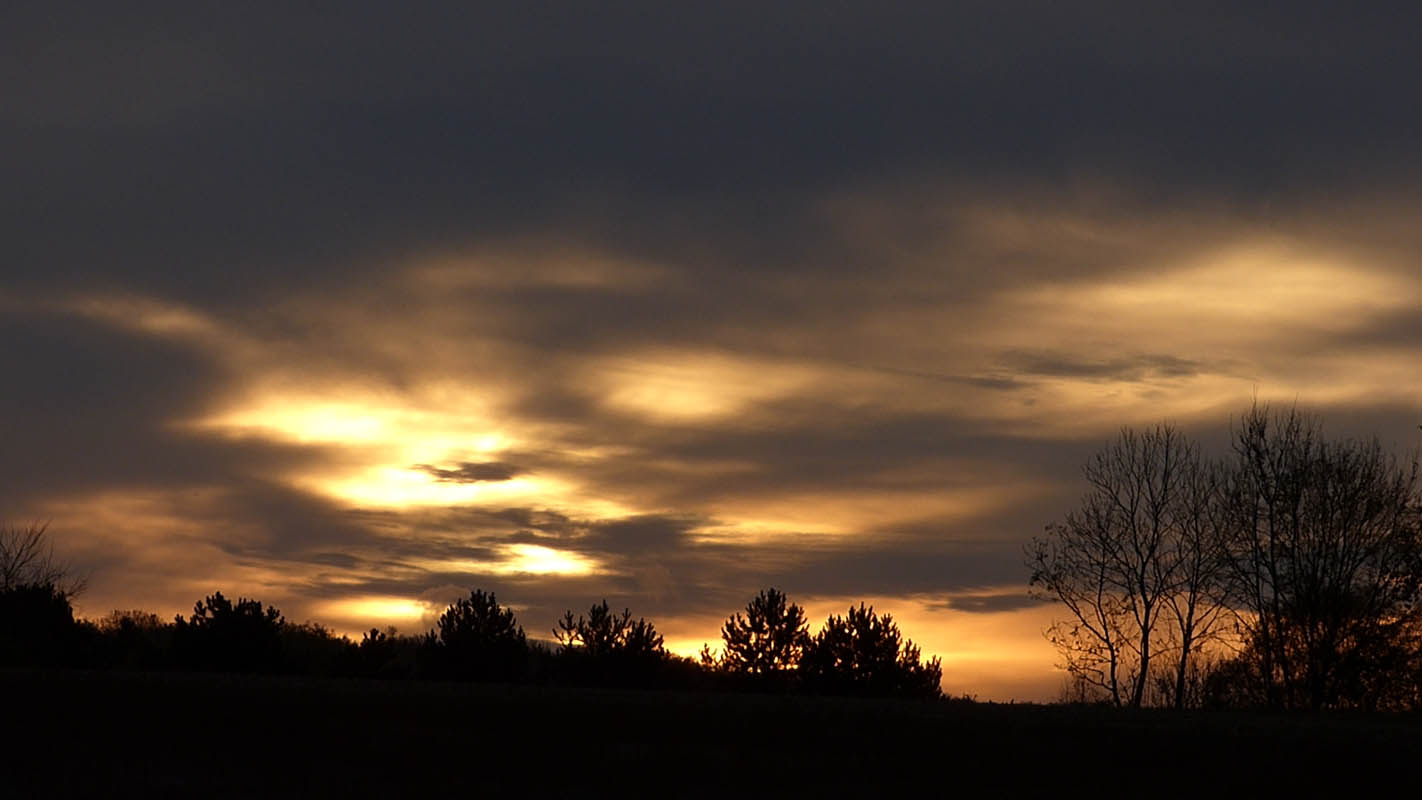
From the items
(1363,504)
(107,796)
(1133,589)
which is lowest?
(107,796)

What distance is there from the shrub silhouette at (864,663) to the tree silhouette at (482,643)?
13.3 metres

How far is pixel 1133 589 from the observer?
74.1 meters

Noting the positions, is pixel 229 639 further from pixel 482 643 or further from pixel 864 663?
pixel 864 663

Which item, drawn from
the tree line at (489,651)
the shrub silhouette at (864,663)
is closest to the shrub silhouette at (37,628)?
the tree line at (489,651)

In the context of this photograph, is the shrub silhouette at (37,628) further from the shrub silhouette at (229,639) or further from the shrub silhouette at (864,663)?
the shrub silhouette at (864,663)

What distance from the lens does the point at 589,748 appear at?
25156 mm

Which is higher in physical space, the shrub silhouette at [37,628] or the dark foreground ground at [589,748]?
the shrub silhouette at [37,628]

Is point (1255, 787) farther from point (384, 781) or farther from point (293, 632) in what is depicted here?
point (293, 632)

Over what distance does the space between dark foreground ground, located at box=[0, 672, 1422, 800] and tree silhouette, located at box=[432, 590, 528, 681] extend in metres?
25.8

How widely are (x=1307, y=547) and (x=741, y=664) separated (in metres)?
29.1

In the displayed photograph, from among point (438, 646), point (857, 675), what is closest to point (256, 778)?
point (438, 646)

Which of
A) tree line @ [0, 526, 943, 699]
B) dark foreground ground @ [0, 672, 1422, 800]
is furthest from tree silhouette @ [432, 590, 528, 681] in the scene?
dark foreground ground @ [0, 672, 1422, 800]

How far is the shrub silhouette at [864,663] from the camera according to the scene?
63.6m

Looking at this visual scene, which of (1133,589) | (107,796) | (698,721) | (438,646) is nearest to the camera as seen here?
(107,796)
